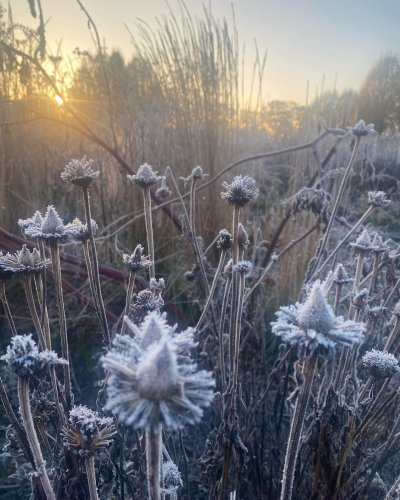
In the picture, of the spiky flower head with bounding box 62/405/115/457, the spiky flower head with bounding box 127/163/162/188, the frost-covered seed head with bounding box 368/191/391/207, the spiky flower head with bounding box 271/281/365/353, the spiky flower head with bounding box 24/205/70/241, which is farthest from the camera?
the frost-covered seed head with bounding box 368/191/391/207

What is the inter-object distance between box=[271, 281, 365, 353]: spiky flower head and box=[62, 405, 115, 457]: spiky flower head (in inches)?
10.7

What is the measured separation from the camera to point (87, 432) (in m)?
0.60

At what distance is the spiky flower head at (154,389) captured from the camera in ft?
1.21

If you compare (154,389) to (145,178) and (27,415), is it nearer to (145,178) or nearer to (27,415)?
(27,415)

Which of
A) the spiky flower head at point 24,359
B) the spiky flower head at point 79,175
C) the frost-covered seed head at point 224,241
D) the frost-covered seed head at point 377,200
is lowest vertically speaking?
the spiky flower head at point 24,359

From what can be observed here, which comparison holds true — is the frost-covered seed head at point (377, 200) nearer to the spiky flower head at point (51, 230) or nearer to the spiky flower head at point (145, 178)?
the spiky flower head at point (145, 178)

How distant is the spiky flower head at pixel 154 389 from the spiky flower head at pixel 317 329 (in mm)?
126

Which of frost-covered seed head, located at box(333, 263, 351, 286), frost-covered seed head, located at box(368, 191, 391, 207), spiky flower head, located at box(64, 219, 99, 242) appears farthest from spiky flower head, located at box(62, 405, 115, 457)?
frost-covered seed head, located at box(368, 191, 391, 207)

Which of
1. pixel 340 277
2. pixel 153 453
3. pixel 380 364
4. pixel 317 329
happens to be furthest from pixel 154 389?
pixel 340 277

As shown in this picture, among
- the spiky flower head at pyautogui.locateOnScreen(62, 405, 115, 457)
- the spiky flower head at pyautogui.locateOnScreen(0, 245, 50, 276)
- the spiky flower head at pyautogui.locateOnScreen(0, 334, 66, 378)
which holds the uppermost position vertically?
the spiky flower head at pyautogui.locateOnScreen(0, 245, 50, 276)

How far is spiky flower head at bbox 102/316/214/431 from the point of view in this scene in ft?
1.21

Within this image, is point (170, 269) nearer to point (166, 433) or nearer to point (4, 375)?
point (4, 375)

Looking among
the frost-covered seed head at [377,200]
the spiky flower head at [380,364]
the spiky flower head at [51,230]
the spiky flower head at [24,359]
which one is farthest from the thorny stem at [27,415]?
the frost-covered seed head at [377,200]

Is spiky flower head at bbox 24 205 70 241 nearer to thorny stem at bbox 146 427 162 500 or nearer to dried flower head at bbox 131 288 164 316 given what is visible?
dried flower head at bbox 131 288 164 316
